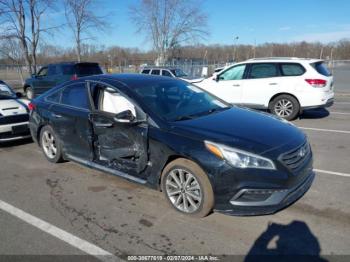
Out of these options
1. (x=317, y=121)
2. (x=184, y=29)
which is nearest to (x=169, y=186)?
(x=317, y=121)

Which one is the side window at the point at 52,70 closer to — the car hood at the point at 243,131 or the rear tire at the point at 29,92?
the rear tire at the point at 29,92

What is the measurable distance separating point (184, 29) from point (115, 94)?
2810cm

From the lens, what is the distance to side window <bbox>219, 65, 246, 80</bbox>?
9.64m

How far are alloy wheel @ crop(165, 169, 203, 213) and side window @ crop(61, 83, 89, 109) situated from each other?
1.87m

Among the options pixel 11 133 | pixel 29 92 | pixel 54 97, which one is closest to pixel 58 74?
pixel 29 92

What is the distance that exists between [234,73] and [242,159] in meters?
7.03

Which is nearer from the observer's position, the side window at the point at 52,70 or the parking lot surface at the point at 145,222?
the parking lot surface at the point at 145,222

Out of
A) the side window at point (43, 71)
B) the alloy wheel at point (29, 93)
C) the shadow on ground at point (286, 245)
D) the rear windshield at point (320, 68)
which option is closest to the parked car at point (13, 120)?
the shadow on ground at point (286, 245)

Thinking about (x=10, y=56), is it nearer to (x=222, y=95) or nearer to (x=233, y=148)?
(x=222, y=95)

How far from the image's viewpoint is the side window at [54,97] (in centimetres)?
538

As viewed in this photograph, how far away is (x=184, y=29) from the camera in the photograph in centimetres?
3086

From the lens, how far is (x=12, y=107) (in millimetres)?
6898

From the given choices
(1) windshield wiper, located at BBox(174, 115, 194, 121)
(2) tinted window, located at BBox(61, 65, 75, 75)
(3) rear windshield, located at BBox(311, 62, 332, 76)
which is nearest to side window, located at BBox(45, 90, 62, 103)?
(1) windshield wiper, located at BBox(174, 115, 194, 121)

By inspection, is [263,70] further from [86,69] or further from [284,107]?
[86,69]
